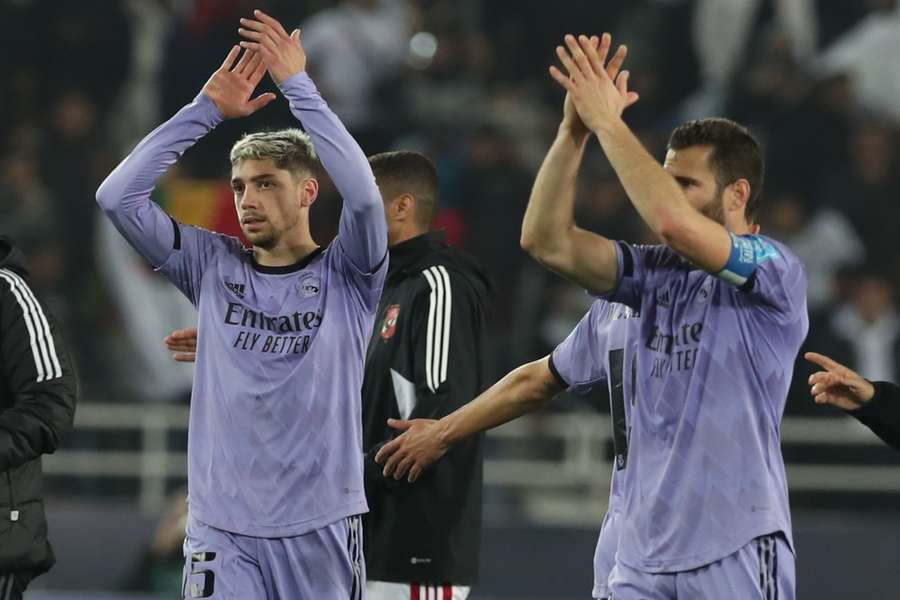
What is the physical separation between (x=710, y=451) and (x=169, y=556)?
252 inches

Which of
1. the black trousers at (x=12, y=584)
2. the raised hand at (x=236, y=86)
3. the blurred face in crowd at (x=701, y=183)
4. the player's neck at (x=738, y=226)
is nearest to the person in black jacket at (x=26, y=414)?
the black trousers at (x=12, y=584)

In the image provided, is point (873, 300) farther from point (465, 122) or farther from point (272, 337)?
point (272, 337)


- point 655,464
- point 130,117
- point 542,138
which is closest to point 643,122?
point 542,138

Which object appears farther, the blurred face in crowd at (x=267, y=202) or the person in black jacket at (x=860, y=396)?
the blurred face in crowd at (x=267, y=202)

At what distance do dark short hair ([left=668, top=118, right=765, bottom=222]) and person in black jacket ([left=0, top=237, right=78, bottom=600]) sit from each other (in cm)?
200

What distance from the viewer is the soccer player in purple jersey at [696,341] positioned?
459cm

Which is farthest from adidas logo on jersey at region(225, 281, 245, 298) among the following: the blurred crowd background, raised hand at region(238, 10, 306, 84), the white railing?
the blurred crowd background

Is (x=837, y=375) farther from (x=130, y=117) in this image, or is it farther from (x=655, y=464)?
(x=130, y=117)

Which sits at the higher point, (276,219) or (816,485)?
(276,219)

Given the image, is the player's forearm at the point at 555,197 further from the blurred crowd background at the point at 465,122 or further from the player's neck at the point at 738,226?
the blurred crowd background at the point at 465,122

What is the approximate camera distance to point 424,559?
20.3 feet

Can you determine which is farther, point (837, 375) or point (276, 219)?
point (276, 219)

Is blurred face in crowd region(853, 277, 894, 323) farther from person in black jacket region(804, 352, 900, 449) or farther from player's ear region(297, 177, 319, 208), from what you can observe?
player's ear region(297, 177, 319, 208)

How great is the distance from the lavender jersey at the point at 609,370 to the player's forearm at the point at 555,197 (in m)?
0.42
